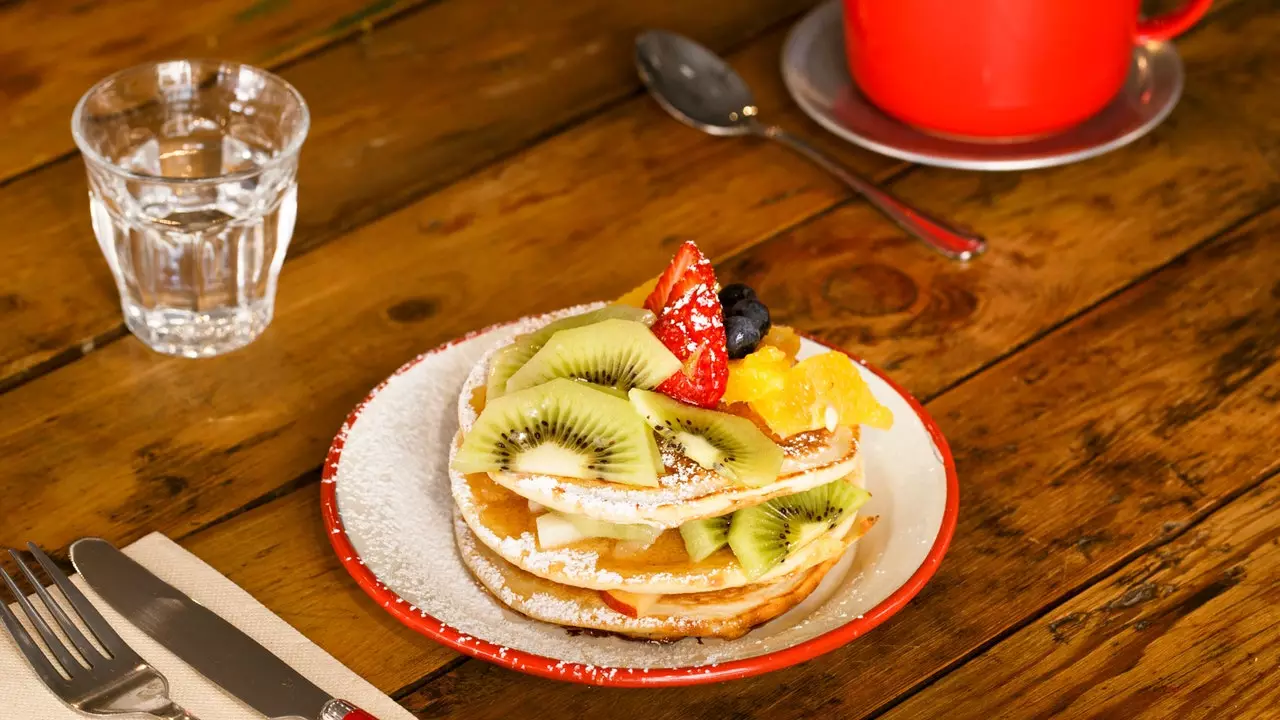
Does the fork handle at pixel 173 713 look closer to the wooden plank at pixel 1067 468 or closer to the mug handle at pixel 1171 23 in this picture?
the wooden plank at pixel 1067 468

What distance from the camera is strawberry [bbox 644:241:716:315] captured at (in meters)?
1.09

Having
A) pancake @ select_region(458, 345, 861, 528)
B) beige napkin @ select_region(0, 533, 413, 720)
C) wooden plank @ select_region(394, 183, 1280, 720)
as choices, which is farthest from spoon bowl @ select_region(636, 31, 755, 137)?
beige napkin @ select_region(0, 533, 413, 720)

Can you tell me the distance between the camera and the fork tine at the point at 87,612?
1035mm

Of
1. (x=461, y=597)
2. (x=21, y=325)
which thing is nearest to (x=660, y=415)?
(x=461, y=597)

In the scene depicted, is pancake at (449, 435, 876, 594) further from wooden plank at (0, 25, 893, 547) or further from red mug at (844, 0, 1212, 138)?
red mug at (844, 0, 1212, 138)

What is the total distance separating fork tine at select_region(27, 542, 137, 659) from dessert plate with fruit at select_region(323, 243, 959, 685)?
167mm

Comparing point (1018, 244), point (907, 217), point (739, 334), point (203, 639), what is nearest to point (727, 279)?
point (907, 217)

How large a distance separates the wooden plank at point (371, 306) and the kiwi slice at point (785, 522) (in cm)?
43

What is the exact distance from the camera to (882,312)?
1.49m

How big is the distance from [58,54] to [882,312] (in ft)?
3.62

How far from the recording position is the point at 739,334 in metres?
1.11

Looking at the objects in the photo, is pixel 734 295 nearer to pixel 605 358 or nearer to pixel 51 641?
pixel 605 358

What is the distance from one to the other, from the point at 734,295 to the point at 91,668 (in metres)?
0.54

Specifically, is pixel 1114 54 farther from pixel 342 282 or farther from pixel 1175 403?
pixel 342 282
